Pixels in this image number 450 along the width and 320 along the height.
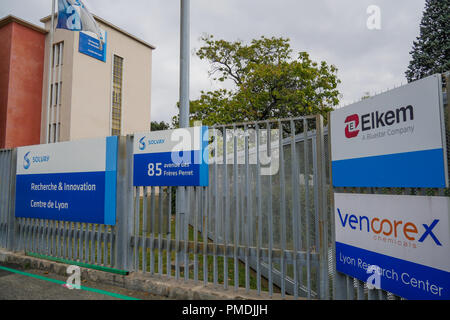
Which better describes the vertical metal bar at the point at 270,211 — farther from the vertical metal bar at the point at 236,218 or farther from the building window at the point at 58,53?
the building window at the point at 58,53

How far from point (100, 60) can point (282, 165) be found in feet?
85.1

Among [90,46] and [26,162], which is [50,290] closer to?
[26,162]

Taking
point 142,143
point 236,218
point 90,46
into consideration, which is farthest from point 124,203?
point 90,46

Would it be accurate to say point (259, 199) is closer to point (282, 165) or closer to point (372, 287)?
point (282, 165)

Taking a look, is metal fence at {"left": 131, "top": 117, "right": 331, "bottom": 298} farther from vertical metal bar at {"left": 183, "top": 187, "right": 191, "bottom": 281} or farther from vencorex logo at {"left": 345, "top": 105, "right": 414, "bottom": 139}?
vencorex logo at {"left": 345, "top": 105, "right": 414, "bottom": 139}

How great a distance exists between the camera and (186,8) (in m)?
5.88

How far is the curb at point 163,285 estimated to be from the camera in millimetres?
4004

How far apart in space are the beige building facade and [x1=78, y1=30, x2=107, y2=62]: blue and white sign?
29 centimetres

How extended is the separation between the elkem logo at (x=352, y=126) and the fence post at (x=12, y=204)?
6.70 m

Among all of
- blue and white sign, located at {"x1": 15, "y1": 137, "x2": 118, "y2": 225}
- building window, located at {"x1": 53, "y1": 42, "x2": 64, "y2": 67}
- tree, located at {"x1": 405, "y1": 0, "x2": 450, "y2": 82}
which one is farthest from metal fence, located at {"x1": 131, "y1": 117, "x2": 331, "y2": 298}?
tree, located at {"x1": 405, "y1": 0, "x2": 450, "y2": 82}

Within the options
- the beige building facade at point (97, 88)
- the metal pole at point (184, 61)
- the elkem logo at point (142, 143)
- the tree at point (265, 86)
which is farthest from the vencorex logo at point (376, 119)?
the beige building facade at point (97, 88)

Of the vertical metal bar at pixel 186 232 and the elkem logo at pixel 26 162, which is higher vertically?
the elkem logo at pixel 26 162

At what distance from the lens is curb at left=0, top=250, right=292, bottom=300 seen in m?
4.00

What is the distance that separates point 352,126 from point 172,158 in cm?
252
